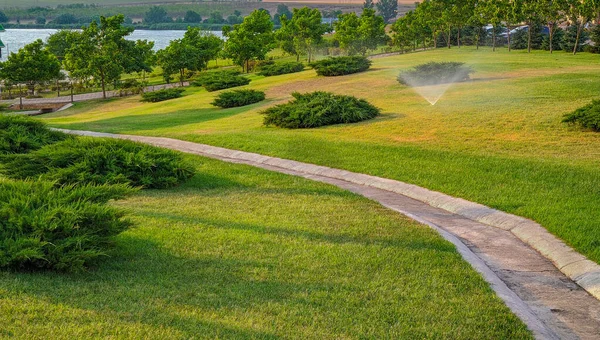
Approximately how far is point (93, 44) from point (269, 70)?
13655mm

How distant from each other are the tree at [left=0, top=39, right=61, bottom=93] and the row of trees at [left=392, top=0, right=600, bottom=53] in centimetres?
3471

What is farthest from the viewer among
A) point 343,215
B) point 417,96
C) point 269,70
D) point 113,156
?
point 269,70

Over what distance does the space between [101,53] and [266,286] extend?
4645cm

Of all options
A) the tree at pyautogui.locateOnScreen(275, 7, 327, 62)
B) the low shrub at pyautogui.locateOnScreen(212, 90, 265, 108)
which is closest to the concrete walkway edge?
the low shrub at pyautogui.locateOnScreen(212, 90, 265, 108)

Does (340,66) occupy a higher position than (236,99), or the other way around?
(340,66)

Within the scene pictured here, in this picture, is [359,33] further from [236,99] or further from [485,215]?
[485,215]

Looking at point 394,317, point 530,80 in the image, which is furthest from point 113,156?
point 530,80

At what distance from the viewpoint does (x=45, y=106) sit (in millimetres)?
42438

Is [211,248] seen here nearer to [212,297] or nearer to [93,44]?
[212,297]

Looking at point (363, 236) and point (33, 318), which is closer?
point (33, 318)

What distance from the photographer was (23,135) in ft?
40.4

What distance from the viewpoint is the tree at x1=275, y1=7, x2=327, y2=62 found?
6625cm

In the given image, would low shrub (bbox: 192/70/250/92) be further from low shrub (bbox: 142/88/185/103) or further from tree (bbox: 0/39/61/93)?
tree (bbox: 0/39/61/93)

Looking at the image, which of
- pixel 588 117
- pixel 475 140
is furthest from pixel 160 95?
pixel 588 117
